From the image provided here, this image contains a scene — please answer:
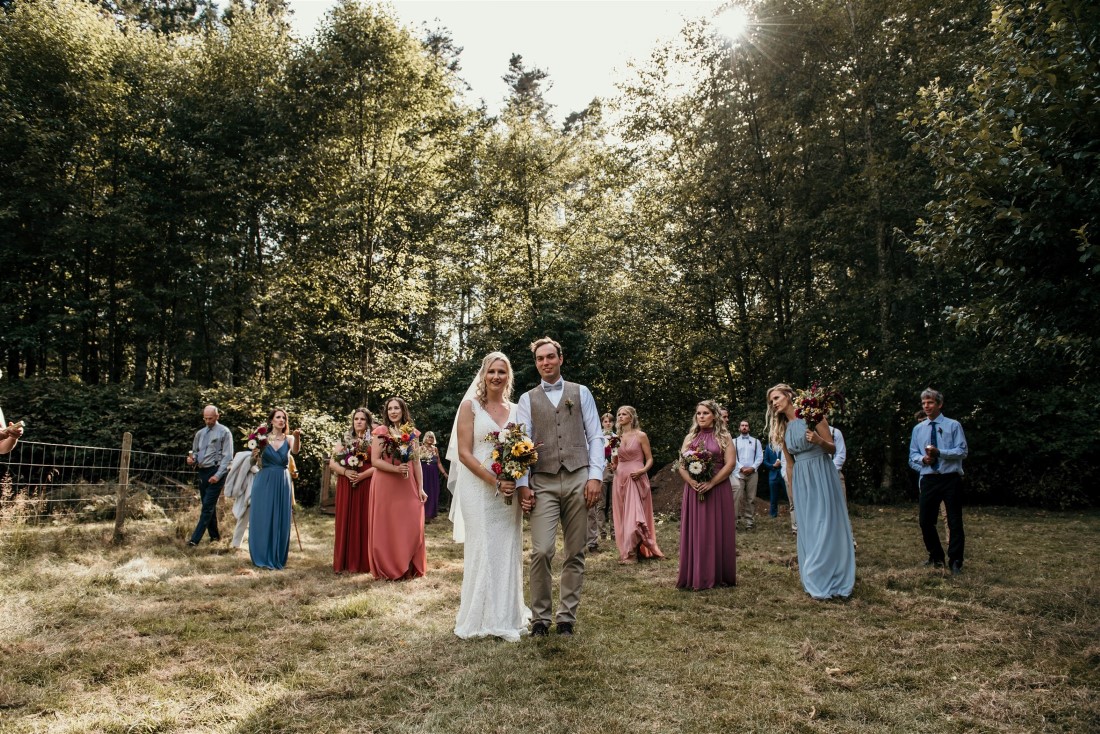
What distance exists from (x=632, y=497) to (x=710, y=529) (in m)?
2.39

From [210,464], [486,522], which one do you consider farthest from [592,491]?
[210,464]

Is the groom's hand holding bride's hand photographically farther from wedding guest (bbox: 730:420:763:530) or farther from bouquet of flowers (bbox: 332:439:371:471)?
wedding guest (bbox: 730:420:763:530)

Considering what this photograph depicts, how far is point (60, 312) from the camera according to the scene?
69.9ft

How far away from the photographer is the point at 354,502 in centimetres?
962

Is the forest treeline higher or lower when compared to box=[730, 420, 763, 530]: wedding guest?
higher

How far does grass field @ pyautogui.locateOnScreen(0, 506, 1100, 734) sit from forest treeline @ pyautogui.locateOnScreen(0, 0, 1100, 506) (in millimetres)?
10779

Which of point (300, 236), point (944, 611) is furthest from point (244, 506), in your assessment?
point (300, 236)

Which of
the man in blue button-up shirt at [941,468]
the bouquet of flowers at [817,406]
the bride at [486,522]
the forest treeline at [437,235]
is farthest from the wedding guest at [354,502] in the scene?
the forest treeline at [437,235]

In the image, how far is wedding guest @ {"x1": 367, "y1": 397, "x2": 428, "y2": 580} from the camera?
345 inches

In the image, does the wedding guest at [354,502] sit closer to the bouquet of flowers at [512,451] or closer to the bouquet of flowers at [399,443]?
the bouquet of flowers at [399,443]

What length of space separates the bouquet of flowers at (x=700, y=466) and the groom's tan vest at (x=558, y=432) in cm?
262

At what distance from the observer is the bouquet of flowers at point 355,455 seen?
9.70 meters

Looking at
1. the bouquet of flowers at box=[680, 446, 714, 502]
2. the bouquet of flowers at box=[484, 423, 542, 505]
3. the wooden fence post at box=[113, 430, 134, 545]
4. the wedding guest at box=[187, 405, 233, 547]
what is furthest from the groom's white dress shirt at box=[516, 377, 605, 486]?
the wooden fence post at box=[113, 430, 134, 545]

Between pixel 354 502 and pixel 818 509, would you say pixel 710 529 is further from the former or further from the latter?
pixel 354 502
